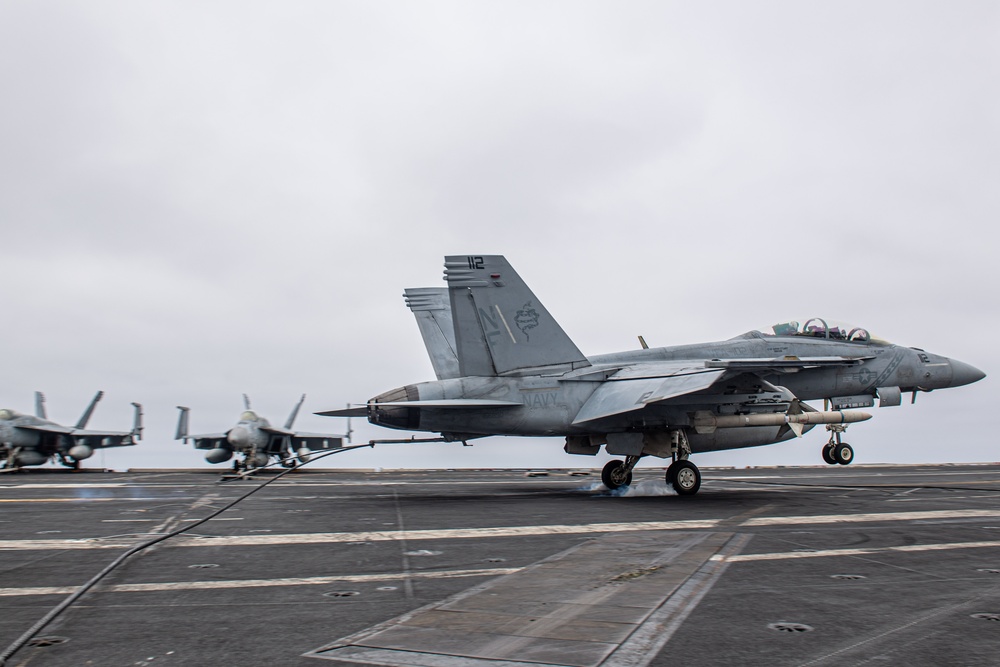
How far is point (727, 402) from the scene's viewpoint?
16.0 metres

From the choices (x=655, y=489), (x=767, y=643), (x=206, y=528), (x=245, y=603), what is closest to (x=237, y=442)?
(x=655, y=489)

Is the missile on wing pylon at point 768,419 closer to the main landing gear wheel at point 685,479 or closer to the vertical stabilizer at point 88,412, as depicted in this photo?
the main landing gear wheel at point 685,479

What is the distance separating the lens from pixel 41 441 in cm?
3662

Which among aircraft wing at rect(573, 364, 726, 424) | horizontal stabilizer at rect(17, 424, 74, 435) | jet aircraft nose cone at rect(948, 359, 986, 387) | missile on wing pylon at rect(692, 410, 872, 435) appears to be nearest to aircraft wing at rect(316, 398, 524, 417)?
aircraft wing at rect(573, 364, 726, 424)

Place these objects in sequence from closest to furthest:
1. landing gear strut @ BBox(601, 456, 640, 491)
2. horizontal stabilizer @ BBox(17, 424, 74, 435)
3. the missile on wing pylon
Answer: the missile on wing pylon → landing gear strut @ BBox(601, 456, 640, 491) → horizontal stabilizer @ BBox(17, 424, 74, 435)

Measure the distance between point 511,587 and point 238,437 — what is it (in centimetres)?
3069

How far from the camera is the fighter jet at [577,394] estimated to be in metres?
15.5

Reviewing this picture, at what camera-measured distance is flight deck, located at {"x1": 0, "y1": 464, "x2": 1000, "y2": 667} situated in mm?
4578

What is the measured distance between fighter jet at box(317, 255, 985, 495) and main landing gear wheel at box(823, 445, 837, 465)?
12.1 feet

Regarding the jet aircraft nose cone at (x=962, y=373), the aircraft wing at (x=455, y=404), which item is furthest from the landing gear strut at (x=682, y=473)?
the jet aircraft nose cone at (x=962, y=373)

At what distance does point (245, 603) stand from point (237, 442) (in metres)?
Answer: 30.6

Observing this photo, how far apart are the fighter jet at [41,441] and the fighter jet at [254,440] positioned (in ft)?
15.1

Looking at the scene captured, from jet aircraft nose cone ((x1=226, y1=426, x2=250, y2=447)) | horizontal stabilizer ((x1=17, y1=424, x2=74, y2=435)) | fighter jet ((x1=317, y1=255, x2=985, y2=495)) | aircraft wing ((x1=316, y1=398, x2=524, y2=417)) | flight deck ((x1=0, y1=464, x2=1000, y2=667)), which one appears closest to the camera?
flight deck ((x1=0, y1=464, x2=1000, y2=667))

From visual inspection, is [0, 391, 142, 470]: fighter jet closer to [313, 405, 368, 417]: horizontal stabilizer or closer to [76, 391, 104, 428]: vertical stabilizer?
[76, 391, 104, 428]: vertical stabilizer
